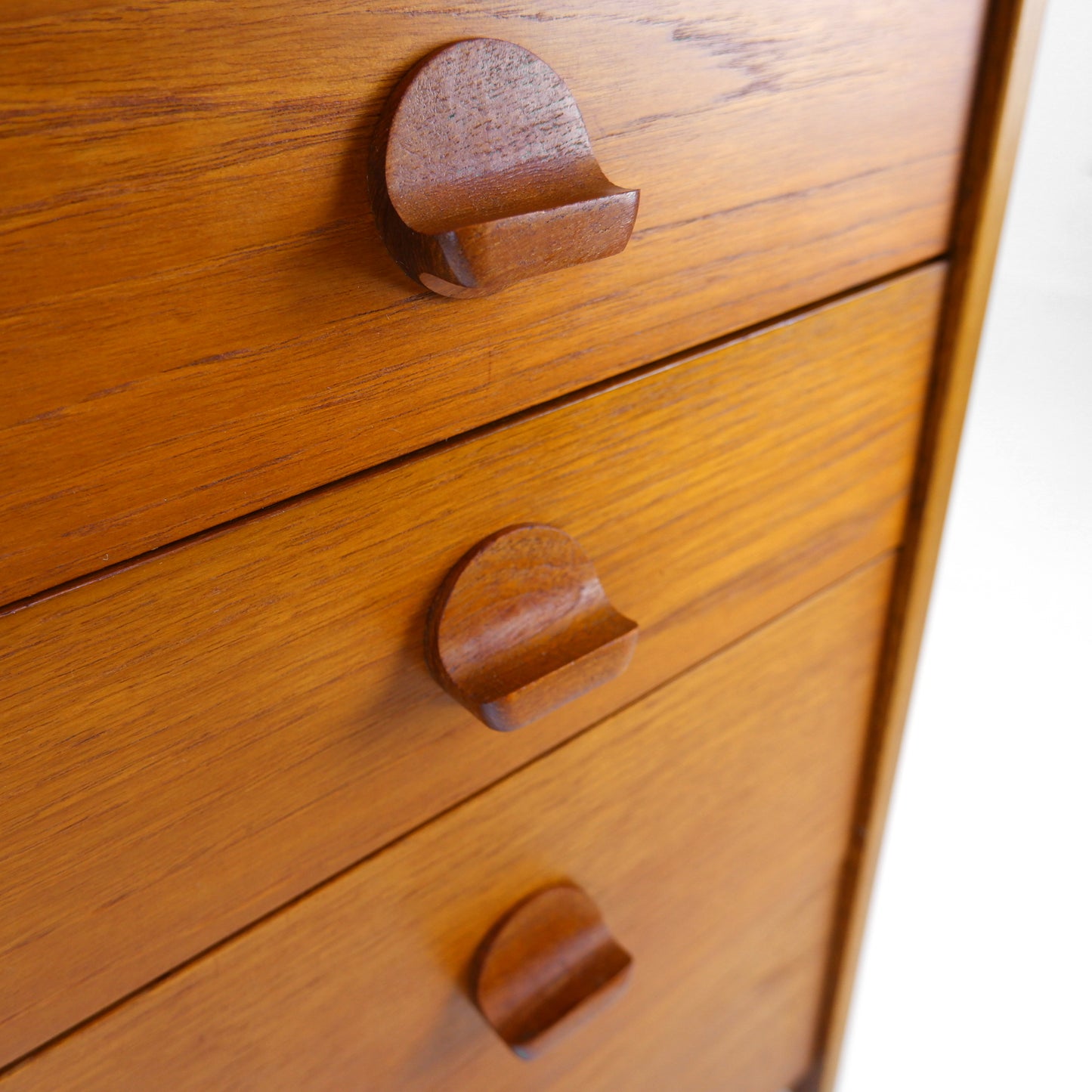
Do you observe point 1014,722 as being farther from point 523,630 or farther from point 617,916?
point 523,630

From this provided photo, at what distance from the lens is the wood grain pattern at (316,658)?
0.88ft

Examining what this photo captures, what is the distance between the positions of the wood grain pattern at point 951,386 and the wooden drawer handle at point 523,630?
0.25 m

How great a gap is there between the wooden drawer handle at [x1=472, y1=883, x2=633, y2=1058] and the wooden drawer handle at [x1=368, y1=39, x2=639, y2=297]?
286 millimetres

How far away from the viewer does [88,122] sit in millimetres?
215

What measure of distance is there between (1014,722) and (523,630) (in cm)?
41

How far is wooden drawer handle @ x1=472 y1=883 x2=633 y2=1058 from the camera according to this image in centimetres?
42

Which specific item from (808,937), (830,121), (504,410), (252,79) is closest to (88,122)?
(252,79)

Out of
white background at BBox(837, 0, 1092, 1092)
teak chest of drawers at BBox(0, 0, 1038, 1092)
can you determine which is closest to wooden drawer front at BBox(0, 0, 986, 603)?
teak chest of drawers at BBox(0, 0, 1038, 1092)

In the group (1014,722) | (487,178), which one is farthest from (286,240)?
(1014,722)

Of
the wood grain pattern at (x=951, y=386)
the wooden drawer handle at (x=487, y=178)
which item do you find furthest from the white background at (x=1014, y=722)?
the wooden drawer handle at (x=487, y=178)

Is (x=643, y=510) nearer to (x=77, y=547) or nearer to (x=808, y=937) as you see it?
(x=77, y=547)

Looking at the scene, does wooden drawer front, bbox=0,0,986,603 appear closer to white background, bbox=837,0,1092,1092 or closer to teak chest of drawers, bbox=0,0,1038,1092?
teak chest of drawers, bbox=0,0,1038,1092

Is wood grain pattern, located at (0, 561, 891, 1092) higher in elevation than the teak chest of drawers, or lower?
lower

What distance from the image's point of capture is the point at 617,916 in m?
0.49
